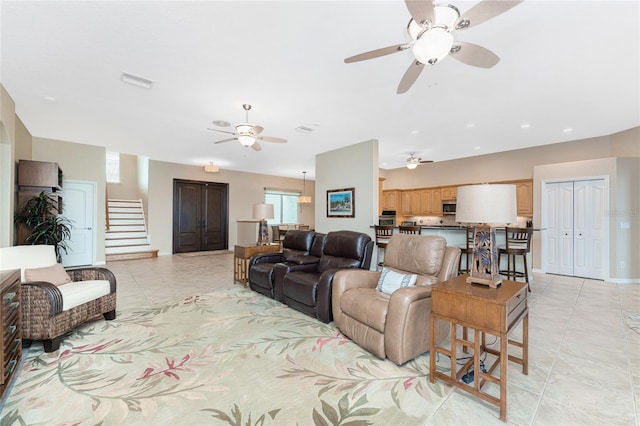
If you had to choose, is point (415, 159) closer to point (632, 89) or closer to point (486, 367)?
point (632, 89)

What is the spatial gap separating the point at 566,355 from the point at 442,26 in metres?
2.92

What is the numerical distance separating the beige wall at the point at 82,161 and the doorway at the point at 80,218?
0.09 m

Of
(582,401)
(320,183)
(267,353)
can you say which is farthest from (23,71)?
(582,401)

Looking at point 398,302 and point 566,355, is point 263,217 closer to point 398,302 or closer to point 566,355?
point 398,302

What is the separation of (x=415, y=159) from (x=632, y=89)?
12.4 ft

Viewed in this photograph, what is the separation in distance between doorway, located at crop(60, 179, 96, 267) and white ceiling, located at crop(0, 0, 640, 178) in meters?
1.19

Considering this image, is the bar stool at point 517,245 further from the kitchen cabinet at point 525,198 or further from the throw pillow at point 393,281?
the throw pillow at point 393,281

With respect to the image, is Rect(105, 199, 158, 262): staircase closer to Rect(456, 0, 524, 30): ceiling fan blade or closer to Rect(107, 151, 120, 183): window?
Rect(107, 151, 120, 183): window

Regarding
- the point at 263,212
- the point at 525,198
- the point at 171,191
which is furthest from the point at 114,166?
the point at 525,198

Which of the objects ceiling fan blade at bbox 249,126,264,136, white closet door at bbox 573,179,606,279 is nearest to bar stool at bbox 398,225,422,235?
ceiling fan blade at bbox 249,126,264,136

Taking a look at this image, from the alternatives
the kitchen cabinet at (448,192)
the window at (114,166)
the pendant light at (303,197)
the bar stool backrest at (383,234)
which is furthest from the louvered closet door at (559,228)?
the window at (114,166)

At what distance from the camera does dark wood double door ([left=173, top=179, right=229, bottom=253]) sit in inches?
341

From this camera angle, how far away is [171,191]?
27.9ft

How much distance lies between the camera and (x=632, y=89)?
11.7 ft
